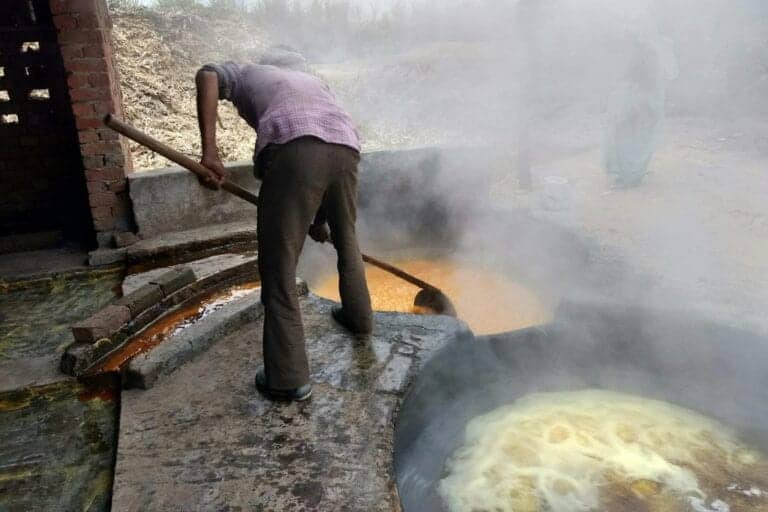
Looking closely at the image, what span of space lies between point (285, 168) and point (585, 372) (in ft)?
9.27

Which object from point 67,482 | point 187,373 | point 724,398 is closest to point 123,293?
point 187,373

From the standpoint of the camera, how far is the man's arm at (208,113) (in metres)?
2.90

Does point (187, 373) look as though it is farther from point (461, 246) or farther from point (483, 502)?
point (461, 246)

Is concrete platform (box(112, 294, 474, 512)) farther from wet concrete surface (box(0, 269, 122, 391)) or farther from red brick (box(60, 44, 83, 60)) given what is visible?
red brick (box(60, 44, 83, 60))

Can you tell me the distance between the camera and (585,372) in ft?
13.8

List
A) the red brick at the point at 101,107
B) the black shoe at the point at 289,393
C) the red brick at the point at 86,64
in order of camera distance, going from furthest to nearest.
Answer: the red brick at the point at 101,107 → the red brick at the point at 86,64 → the black shoe at the point at 289,393

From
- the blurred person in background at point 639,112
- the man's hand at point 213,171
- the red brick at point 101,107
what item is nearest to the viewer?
the man's hand at point 213,171

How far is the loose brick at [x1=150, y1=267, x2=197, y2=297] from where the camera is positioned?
384 cm

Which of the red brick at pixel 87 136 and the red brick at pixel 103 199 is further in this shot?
the red brick at pixel 103 199

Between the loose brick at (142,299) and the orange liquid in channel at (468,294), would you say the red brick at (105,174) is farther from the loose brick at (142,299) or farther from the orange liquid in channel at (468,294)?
the orange liquid in channel at (468,294)

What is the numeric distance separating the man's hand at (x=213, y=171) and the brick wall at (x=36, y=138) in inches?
117

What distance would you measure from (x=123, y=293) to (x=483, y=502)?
2.91m

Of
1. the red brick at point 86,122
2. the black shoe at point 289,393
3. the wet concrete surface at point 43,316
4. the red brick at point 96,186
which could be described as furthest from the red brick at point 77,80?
the black shoe at point 289,393

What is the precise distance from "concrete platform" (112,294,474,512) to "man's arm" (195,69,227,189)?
3.67 feet
